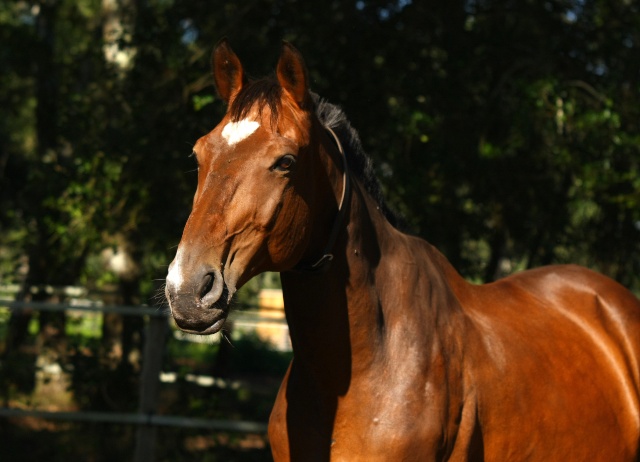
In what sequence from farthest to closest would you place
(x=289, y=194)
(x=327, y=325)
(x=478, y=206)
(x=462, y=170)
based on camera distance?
(x=478, y=206) < (x=462, y=170) < (x=327, y=325) < (x=289, y=194)

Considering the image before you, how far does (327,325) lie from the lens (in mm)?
2705

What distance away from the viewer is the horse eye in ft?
7.95

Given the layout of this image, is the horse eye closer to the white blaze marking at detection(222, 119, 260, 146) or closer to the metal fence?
the white blaze marking at detection(222, 119, 260, 146)

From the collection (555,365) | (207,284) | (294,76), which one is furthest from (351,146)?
(555,365)

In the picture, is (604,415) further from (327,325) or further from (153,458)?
(153,458)

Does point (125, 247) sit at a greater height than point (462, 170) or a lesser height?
lesser

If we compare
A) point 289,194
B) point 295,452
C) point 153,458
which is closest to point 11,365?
point 153,458

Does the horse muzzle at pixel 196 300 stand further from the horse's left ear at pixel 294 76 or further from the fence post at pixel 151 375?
the fence post at pixel 151 375

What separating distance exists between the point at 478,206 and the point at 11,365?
448cm

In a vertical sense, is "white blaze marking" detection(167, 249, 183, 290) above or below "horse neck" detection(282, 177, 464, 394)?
above

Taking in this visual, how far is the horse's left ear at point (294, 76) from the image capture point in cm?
256

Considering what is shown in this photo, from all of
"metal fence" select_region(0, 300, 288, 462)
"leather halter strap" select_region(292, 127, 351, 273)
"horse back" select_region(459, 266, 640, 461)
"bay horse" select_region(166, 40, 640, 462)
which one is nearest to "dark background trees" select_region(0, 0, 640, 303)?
"metal fence" select_region(0, 300, 288, 462)

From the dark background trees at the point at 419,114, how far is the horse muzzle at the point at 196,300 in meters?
3.76

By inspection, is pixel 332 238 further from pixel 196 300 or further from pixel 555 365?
pixel 555 365
